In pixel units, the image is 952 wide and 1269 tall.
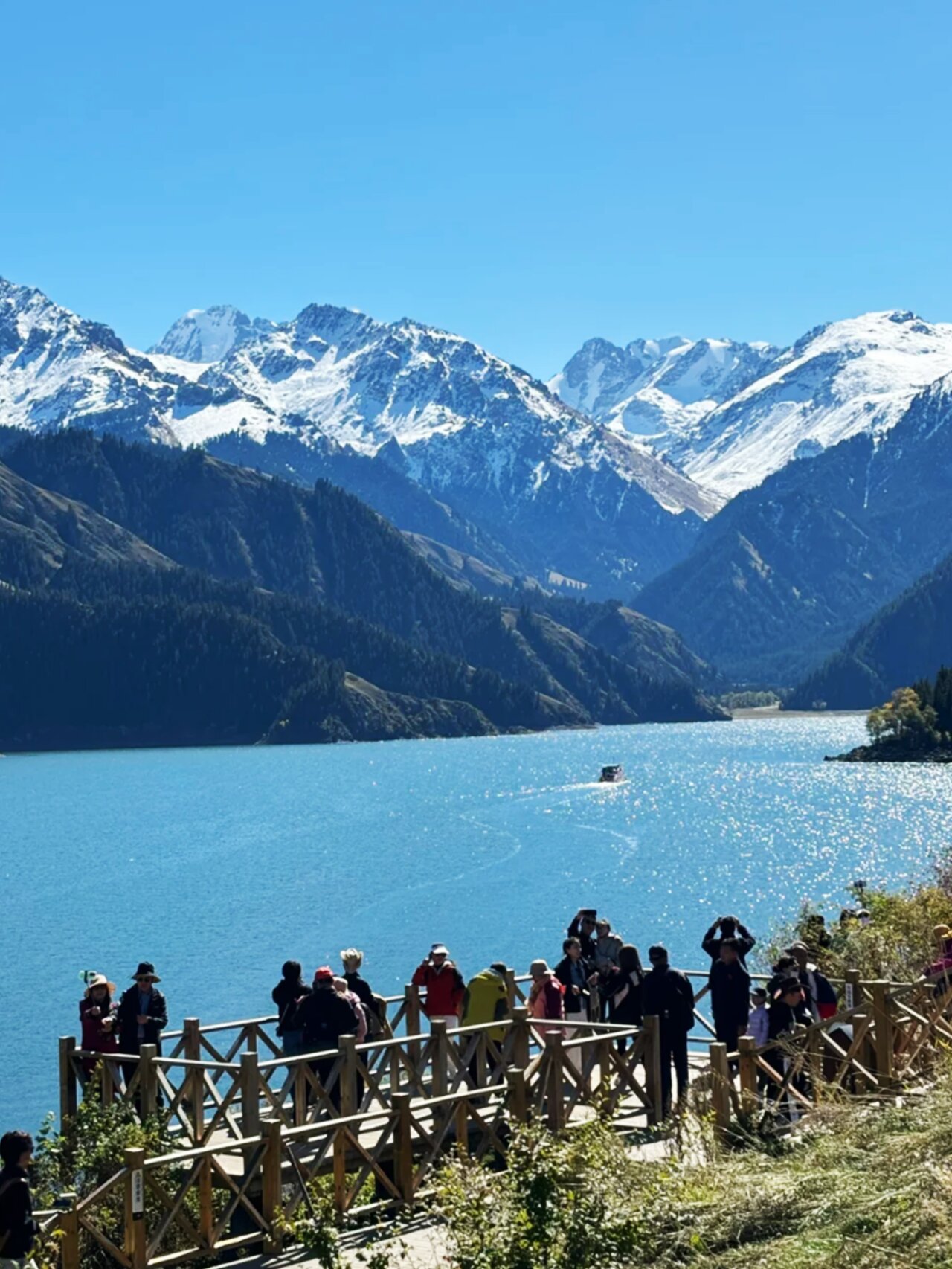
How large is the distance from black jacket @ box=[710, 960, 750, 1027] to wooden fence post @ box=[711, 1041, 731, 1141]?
3670mm

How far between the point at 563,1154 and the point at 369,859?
87838mm

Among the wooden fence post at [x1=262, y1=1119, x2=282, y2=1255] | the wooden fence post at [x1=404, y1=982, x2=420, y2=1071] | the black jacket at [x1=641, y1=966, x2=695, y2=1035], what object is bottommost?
the wooden fence post at [x1=262, y1=1119, x2=282, y2=1255]

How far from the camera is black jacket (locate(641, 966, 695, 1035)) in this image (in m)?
20.2

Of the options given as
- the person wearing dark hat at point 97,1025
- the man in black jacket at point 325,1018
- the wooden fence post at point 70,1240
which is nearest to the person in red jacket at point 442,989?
the man in black jacket at point 325,1018

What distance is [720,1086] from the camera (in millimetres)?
17312

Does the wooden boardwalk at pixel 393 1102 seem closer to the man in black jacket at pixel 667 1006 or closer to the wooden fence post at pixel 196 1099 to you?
the wooden fence post at pixel 196 1099

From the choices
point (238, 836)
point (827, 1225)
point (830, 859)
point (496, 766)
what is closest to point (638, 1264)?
point (827, 1225)

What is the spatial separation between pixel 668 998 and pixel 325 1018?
4.11 metres

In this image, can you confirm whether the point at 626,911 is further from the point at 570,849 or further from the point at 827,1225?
the point at 827,1225

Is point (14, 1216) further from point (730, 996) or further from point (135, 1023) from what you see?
point (730, 996)

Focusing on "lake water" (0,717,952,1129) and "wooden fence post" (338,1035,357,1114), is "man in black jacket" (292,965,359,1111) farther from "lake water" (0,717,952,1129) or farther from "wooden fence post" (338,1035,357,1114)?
"lake water" (0,717,952,1129)

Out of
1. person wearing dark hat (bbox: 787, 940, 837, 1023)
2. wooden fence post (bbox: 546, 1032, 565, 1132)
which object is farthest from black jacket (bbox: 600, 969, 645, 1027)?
wooden fence post (bbox: 546, 1032, 565, 1132)

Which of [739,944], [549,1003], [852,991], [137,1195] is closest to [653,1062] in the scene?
[739,944]

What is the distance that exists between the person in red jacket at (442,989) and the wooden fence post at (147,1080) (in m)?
4.15
